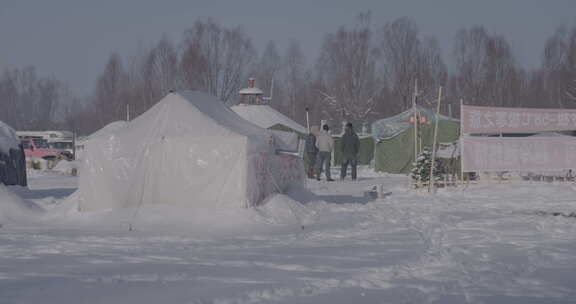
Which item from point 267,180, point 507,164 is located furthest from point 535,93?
point 267,180

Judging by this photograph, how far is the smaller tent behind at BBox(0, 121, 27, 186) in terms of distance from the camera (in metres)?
14.8

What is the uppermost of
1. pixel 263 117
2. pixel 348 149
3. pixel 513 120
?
pixel 263 117

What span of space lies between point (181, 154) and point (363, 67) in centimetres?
4088

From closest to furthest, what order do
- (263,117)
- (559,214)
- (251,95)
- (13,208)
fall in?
(13,208) < (559,214) < (263,117) < (251,95)

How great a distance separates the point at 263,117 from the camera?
30.8 metres

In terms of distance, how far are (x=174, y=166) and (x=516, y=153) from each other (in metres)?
8.12

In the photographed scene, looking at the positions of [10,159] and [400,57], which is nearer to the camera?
[10,159]

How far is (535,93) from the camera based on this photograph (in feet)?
176

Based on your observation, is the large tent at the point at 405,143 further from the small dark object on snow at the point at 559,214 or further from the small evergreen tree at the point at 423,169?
the small dark object on snow at the point at 559,214

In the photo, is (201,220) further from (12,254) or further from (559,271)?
(559,271)

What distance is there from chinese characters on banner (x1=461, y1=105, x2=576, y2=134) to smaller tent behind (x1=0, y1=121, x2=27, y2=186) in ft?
32.6

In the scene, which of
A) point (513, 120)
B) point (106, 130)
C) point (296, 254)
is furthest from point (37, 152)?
point (296, 254)

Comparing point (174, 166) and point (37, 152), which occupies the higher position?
point (37, 152)

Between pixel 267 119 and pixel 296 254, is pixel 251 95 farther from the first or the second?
pixel 296 254
